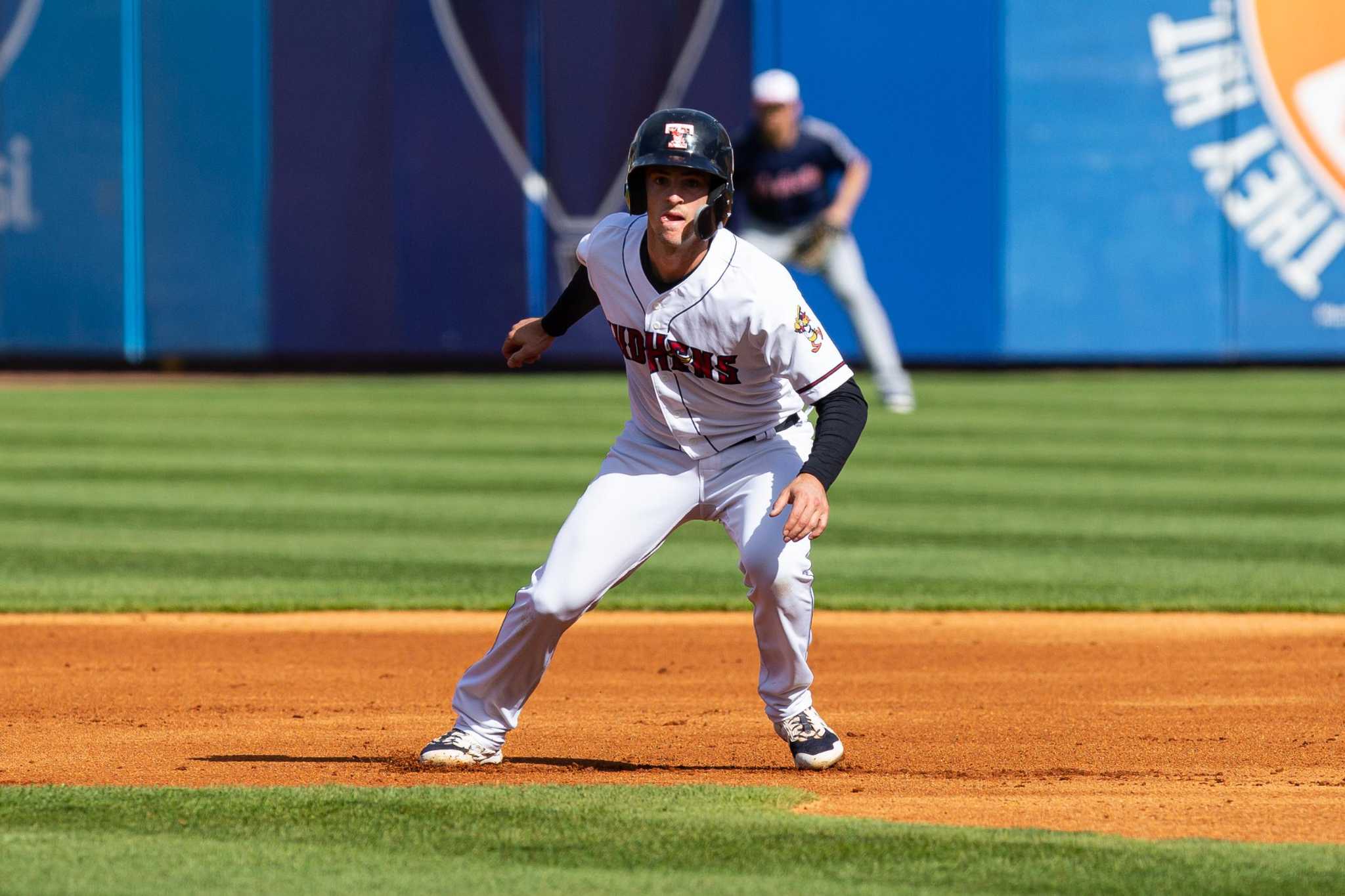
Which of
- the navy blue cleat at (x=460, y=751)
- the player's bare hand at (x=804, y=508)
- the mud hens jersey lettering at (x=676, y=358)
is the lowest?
the navy blue cleat at (x=460, y=751)

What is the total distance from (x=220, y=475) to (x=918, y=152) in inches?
351

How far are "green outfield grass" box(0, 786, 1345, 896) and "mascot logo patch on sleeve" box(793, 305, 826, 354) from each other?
1066 millimetres

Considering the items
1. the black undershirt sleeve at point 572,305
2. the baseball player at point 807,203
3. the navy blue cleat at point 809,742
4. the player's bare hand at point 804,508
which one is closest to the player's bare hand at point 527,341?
the black undershirt sleeve at point 572,305

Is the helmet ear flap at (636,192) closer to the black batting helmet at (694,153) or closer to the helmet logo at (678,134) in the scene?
the black batting helmet at (694,153)

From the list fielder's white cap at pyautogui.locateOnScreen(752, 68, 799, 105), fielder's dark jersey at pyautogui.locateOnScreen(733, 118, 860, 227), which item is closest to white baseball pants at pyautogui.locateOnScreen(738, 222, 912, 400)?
fielder's dark jersey at pyautogui.locateOnScreen(733, 118, 860, 227)

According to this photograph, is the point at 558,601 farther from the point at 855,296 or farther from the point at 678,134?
the point at 855,296

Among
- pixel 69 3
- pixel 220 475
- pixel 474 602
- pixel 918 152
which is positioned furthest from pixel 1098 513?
pixel 69 3

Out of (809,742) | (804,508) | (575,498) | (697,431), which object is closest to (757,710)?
(809,742)

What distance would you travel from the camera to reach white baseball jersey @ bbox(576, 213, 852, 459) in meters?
4.70

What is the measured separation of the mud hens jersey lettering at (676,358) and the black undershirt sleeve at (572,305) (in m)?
0.24

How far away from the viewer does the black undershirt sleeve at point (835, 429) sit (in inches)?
183

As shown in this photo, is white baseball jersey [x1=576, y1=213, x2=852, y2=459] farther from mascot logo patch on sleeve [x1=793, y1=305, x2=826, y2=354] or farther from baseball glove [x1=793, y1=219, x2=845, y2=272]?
baseball glove [x1=793, y1=219, x2=845, y2=272]

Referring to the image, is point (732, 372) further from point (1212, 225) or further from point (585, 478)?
point (1212, 225)

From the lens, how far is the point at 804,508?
14.8 ft
